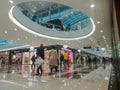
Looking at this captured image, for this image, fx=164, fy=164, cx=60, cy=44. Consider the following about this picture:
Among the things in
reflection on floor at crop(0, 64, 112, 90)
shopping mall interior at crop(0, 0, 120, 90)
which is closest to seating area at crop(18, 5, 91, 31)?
shopping mall interior at crop(0, 0, 120, 90)

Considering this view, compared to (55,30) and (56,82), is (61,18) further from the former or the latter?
(56,82)

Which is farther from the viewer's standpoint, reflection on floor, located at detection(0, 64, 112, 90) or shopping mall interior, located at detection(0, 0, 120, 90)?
shopping mall interior, located at detection(0, 0, 120, 90)

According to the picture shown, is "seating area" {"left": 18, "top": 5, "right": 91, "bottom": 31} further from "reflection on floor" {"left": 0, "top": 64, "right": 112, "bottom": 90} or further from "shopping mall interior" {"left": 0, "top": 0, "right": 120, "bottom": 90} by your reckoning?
"reflection on floor" {"left": 0, "top": 64, "right": 112, "bottom": 90}

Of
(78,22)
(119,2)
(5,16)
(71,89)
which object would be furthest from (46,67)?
(119,2)

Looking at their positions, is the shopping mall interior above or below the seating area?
below

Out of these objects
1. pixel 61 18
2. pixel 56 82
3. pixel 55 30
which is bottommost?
pixel 56 82

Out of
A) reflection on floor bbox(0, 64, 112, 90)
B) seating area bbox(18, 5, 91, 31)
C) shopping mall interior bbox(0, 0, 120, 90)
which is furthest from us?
seating area bbox(18, 5, 91, 31)

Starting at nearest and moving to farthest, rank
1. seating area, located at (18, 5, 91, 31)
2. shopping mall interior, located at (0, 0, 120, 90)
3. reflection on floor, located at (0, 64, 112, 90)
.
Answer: reflection on floor, located at (0, 64, 112, 90) < shopping mall interior, located at (0, 0, 120, 90) < seating area, located at (18, 5, 91, 31)

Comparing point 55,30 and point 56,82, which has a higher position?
point 55,30

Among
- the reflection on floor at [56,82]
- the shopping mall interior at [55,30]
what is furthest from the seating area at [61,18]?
the reflection on floor at [56,82]

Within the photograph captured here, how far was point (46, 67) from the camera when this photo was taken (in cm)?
1323

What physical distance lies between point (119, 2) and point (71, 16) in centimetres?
962

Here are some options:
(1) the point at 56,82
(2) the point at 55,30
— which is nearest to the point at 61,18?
(2) the point at 55,30

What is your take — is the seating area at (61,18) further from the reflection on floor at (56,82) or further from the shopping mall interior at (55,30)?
the reflection on floor at (56,82)
